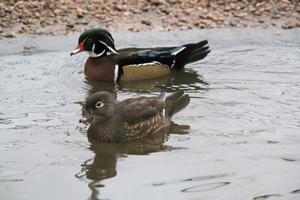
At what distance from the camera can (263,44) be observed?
1248cm

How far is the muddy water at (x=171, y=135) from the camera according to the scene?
6.69m

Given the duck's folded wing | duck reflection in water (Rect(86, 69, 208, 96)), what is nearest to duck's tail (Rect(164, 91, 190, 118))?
the duck's folded wing

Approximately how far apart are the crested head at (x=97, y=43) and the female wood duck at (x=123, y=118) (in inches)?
113

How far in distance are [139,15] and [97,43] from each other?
8.38ft

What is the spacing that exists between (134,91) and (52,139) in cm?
257

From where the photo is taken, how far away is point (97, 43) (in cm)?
1124

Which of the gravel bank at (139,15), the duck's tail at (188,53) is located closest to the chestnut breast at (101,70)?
the duck's tail at (188,53)

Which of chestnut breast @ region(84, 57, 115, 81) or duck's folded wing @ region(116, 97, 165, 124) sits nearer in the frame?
duck's folded wing @ region(116, 97, 165, 124)

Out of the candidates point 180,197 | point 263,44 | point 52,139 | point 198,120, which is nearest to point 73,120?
point 52,139

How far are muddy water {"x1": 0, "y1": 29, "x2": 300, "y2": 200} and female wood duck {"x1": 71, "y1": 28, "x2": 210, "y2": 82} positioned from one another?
0.16 m

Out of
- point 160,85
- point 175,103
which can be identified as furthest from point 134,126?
point 160,85

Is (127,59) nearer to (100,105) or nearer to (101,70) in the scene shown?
(101,70)

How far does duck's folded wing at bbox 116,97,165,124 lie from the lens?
8258 millimetres

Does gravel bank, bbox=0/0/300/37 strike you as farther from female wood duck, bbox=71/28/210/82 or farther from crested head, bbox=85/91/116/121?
crested head, bbox=85/91/116/121
